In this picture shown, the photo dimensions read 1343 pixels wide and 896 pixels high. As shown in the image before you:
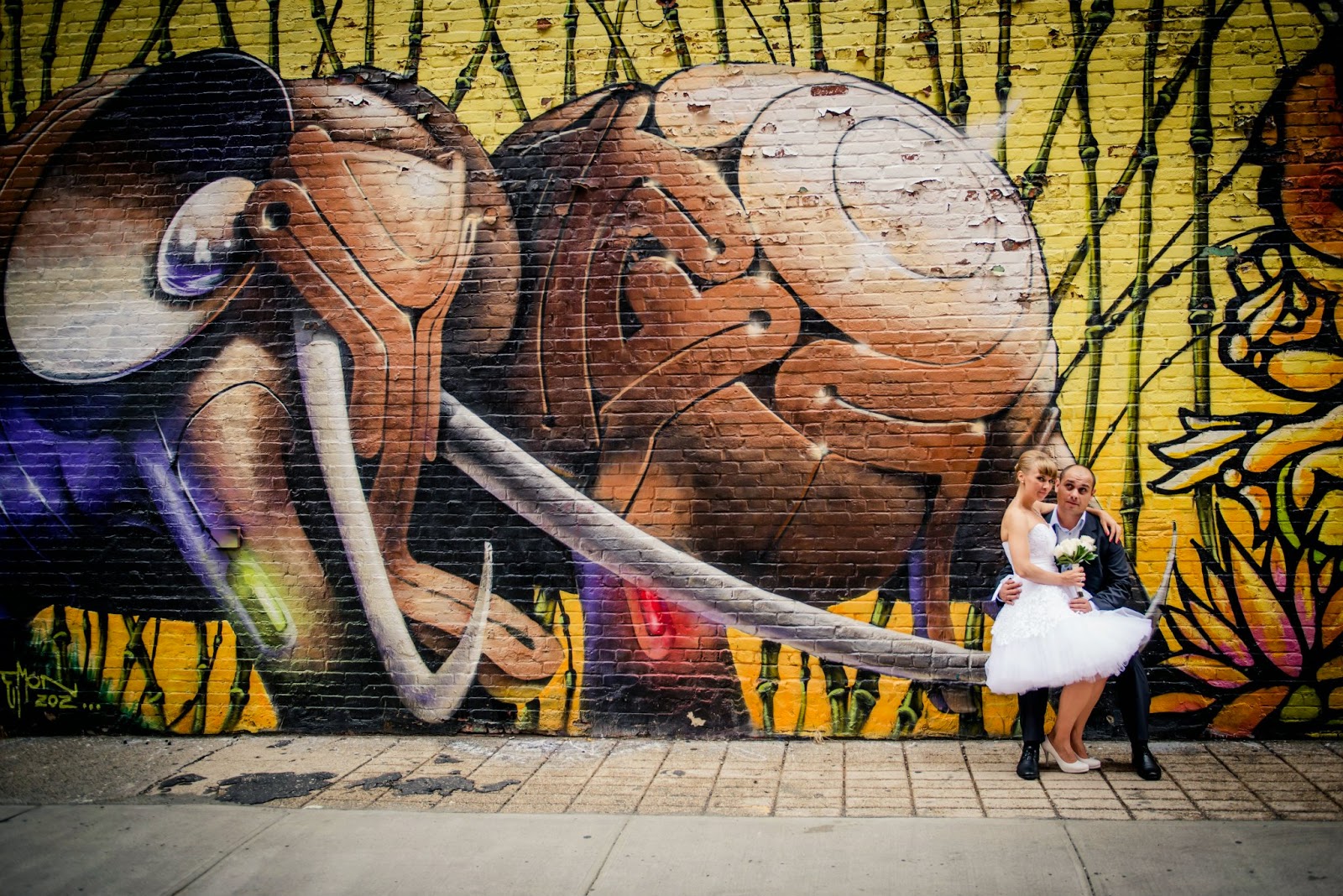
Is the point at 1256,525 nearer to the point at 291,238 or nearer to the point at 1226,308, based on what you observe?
the point at 1226,308

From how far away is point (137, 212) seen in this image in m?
6.66

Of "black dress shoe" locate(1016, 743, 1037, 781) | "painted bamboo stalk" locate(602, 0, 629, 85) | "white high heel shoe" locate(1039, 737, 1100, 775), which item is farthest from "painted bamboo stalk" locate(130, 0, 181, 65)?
"white high heel shoe" locate(1039, 737, 1100, 775)

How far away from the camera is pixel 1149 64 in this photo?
19.7 feet

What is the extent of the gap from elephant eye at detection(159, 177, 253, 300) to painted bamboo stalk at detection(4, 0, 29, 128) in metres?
1.23

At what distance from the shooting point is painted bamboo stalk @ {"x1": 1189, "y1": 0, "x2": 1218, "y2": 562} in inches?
235

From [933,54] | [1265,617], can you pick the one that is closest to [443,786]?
[1265,617]

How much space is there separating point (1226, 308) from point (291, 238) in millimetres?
5254

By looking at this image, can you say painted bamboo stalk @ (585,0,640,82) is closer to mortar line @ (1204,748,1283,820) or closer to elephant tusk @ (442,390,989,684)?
elephant tusk @ (442,390,989,684)

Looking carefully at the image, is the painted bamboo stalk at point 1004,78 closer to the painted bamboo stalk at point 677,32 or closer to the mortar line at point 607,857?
the painted bamboo stalk at point 677,32

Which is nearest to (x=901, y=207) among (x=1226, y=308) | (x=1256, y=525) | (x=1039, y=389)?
(x=1039, y=389)

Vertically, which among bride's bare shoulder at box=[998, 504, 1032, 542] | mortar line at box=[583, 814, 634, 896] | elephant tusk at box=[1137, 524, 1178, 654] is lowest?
mortar line at box=[583, 814, 634, 896]

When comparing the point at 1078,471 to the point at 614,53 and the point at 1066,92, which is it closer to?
the point at 1066,92

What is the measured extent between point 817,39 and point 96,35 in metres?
4.30

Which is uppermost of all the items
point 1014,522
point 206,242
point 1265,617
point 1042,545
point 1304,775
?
point 206,242
